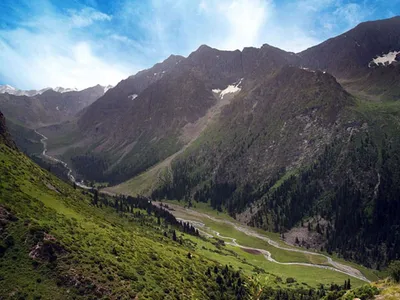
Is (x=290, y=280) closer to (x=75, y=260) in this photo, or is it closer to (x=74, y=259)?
(x=75, y=260)

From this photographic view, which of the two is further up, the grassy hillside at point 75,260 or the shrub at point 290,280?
the grassy hillside at point 75,260

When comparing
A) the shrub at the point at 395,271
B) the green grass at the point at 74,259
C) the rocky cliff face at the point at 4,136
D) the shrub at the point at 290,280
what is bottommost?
the shrub at the point at 290,280

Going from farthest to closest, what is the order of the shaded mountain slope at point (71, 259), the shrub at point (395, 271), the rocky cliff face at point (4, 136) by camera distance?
the rocky cliff face at point (4, 136), the shaded mountain slope at point (71, 259), the shrub at point (395, 271)

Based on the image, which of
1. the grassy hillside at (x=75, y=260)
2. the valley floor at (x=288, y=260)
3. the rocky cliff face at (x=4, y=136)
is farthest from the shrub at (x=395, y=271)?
the rocky cliff face at (x=4, y=136)

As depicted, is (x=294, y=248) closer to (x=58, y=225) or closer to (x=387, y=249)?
(x=387, y=249)

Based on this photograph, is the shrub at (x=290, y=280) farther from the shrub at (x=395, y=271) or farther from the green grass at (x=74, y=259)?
the shrub at (x=395, y=271)

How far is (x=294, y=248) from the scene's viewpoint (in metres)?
182

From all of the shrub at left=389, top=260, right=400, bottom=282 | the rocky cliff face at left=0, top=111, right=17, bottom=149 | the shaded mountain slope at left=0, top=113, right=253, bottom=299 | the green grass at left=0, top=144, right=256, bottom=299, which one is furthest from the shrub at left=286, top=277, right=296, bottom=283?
the rocky cliff face at left=0, top=111, right=17, bottom=149

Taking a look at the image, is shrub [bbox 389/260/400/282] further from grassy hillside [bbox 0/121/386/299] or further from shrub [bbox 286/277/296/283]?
shrub [bbox 286/277/296/283]

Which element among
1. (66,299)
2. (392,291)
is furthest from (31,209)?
(392,291)

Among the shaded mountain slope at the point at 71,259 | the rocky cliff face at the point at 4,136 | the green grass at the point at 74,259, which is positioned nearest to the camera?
the green grass at the point at 74,259

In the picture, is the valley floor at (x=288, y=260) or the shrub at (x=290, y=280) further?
the valley floor at (x=288, y=260)

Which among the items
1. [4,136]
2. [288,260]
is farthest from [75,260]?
[288,260]

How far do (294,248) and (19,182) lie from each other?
14448 centimetres
